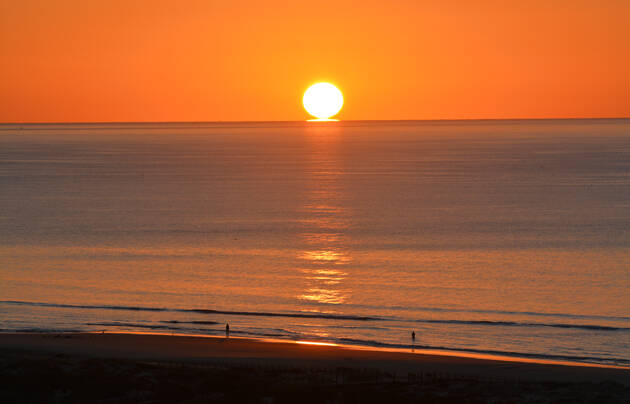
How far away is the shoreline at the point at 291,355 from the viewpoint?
27.9m

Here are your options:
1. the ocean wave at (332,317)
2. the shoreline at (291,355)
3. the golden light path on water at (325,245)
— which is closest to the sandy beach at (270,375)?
the shoreline at (291,355)

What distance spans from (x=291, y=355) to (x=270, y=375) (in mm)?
4585

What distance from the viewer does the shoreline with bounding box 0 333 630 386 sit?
91.6 ft

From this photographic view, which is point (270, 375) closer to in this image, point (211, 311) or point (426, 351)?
point (426, 351)

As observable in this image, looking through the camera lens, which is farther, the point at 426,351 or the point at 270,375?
the point at 426,351

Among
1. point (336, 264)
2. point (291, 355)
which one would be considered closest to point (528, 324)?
point (291, 355)

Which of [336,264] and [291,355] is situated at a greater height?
[336,264]

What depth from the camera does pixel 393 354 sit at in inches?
1236

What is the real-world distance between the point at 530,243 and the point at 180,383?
42.5m

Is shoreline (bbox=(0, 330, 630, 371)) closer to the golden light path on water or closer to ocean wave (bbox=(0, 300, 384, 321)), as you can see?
ocean wave (bbox=(0, 300, 384, 321))

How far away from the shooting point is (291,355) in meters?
30.5

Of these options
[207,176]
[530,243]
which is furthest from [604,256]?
[207,176]

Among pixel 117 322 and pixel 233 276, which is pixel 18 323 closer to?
pixel 117 322

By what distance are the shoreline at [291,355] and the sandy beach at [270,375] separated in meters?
0.04
